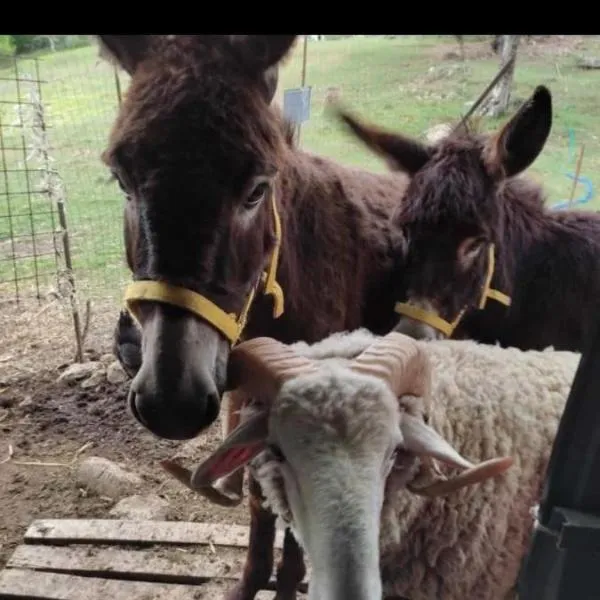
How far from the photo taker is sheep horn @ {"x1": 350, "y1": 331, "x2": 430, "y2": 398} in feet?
3.94

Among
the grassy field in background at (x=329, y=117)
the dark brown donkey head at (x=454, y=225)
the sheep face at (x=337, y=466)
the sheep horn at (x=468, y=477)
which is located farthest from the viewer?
the dark brown donkey head at (x=454, y=225)

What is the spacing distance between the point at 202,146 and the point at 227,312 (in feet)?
1.03

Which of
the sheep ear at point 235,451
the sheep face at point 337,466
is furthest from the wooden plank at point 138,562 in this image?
the sheep face at point 337,466

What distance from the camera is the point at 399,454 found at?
1.24 metres

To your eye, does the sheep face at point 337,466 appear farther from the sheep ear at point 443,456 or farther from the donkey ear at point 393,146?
the donkey ear at point 393,146

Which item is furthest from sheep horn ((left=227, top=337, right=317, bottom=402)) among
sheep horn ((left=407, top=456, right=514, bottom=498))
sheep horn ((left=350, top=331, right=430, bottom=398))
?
sheep horn ((left=407, top=456, right=514, bottom=498))

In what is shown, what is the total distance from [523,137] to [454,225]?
0.91 ft

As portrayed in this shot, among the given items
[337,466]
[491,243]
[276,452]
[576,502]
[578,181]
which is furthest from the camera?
[578,181]

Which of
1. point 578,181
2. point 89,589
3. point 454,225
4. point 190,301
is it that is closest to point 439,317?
point 454,225

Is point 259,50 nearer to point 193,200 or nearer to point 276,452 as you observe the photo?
point 193,200

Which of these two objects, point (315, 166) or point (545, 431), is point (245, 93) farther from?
point (545, 431)

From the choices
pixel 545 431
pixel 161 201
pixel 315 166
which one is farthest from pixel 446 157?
pixel 161 201

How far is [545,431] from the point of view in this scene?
1.41 meters

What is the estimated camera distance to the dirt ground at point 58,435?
2291mm
